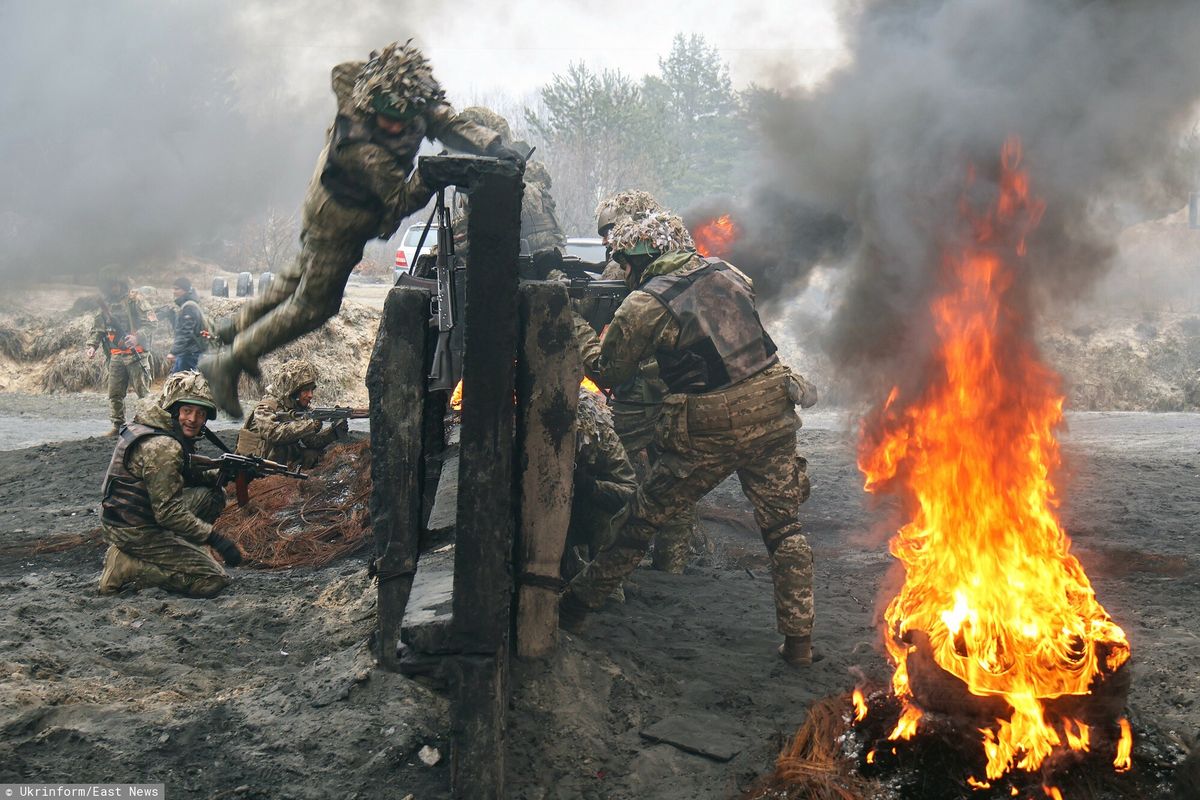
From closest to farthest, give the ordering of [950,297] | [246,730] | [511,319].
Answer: [511,319]
[246,730]
[950,297]

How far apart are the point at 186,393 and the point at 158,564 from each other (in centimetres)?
113

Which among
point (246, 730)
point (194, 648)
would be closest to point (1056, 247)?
point (246, 730)

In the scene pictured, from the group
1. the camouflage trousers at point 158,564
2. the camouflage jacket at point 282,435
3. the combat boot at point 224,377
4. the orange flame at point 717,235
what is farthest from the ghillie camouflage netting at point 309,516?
the orange flame at point 717,235

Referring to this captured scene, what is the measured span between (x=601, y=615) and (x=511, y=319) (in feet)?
9.18

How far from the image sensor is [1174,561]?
257 inches

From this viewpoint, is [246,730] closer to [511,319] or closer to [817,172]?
[511,319]

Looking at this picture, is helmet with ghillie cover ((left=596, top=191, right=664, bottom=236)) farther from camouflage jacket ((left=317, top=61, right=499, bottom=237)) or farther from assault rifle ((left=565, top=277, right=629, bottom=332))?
camouflage jacket ((left=317, top=61, right=499, bottom=237))

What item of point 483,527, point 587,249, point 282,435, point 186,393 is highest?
point 587,249

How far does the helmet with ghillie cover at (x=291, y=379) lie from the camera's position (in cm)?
847

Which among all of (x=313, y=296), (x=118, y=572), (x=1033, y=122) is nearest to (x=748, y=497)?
(x=1033, y=122)

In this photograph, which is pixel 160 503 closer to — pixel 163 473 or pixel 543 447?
pixel 163 473

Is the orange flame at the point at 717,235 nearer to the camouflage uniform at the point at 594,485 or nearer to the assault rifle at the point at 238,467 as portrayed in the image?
the camouflage uniform at the point at 594,485

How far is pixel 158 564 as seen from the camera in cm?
627

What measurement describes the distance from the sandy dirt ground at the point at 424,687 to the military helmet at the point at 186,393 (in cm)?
123
